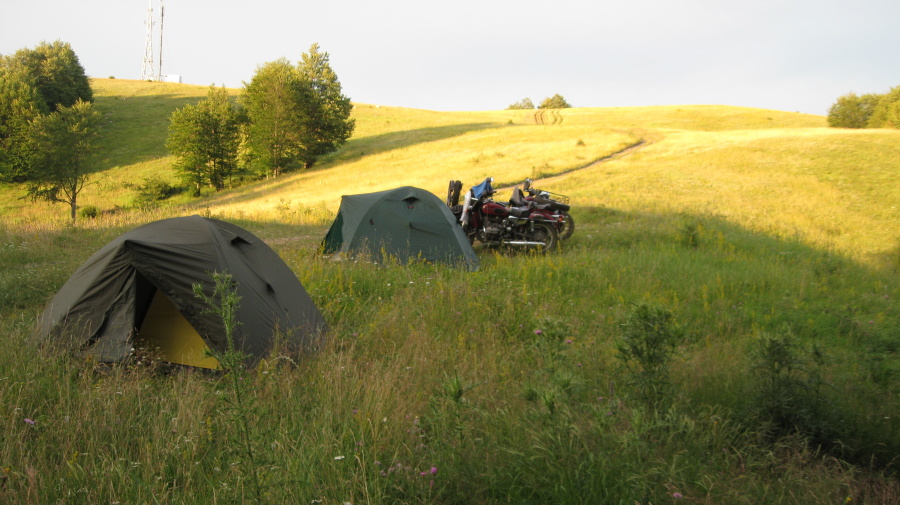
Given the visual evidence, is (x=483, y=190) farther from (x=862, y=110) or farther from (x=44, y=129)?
(x=862, y=110)

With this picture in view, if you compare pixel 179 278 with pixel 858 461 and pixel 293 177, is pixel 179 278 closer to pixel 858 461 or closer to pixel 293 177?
pixel 858 461

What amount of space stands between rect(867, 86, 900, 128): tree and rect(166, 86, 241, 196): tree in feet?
154

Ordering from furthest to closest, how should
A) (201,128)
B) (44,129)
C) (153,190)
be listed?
(201,128)
(153,190)
(44,129)

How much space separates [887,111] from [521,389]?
167 ft

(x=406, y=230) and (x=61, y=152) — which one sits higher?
(x=61, y=152)

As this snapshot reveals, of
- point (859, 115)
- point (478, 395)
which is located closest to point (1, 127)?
point (478, 395)

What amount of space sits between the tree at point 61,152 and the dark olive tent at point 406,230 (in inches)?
1018

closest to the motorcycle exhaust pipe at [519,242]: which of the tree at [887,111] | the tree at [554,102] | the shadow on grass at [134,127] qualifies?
the shadow on grass at [134,127]

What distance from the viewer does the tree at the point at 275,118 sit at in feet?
125

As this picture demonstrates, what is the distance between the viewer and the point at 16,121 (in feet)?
114

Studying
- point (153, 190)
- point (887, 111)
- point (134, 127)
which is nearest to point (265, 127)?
point (153, 190)

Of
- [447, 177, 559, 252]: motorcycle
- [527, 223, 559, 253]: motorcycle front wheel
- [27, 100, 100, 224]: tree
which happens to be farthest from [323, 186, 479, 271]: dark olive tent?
[27, 100, 100, 224]: tree

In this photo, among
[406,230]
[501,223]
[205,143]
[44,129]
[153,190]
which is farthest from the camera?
[205,143]

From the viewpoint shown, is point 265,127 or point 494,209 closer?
point 494,209
